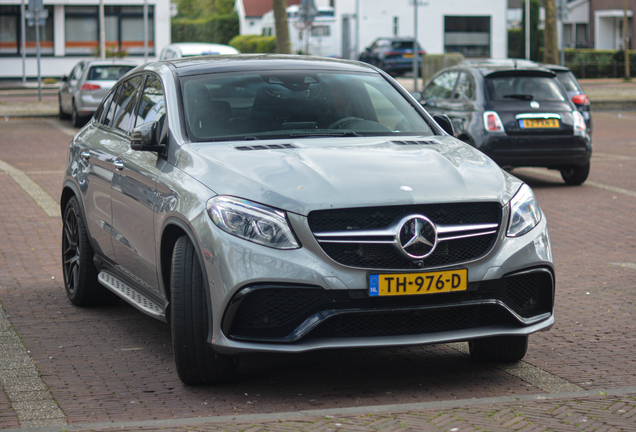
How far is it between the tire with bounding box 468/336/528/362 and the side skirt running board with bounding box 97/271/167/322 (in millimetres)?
1652

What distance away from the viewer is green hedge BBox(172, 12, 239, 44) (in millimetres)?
65188

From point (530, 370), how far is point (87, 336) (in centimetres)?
264

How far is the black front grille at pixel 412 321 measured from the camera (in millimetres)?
4352

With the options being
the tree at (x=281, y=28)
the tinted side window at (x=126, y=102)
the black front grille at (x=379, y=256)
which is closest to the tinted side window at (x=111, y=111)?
the tinted side window at (x=126, y=102)

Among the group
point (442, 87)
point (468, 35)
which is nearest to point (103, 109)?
point (442, 87)

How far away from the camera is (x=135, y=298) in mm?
5512

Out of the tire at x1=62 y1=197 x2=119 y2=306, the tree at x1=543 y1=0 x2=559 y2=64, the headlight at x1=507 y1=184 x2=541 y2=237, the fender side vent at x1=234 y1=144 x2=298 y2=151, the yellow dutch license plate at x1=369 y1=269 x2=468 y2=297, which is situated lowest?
the tire at x1=62 y1=197 x2=119 y2=306

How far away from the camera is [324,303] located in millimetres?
4281

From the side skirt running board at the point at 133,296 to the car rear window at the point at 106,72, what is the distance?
17.9 m

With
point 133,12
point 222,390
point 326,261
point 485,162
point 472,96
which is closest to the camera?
point 326,261

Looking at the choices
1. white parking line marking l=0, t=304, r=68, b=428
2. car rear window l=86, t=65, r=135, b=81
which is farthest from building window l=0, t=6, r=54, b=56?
white parking line marking l=0, t=304, r=68, b=428

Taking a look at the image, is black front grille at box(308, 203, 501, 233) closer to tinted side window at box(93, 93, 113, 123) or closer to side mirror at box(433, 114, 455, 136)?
side mirror at box(433, 114, 455, 136)

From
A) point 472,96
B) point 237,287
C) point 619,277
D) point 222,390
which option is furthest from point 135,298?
point 472,96

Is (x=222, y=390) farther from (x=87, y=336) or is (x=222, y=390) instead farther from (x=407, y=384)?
(x=87, y=336)
